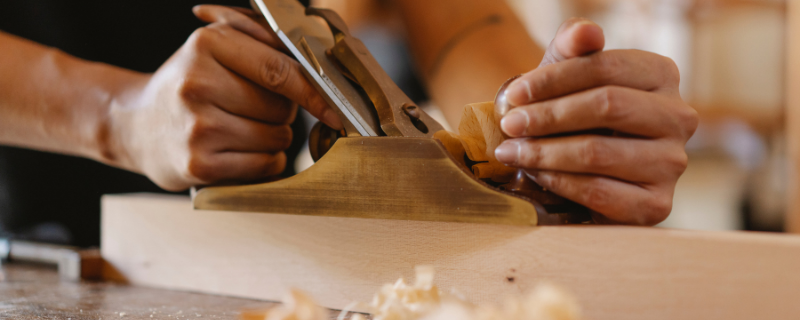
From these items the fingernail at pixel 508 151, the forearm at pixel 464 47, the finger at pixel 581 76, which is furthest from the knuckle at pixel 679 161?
Result: the forearm at pixel 464 47

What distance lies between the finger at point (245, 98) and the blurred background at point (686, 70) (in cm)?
92

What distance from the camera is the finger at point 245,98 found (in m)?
0.93

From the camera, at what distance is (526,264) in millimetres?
661

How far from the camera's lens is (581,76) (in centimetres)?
67

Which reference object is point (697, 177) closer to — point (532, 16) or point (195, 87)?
point (532, 16)

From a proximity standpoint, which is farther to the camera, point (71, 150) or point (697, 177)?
point (697, 177)

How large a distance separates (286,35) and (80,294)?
21.9 inches

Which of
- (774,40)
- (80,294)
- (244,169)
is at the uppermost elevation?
(774,40)

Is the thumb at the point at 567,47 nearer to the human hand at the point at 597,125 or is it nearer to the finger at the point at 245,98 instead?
the human hand at the point at 597,125

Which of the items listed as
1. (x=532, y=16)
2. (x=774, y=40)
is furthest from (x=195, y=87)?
(x=774, y=40)

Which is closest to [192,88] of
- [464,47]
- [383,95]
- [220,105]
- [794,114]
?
[220,105]

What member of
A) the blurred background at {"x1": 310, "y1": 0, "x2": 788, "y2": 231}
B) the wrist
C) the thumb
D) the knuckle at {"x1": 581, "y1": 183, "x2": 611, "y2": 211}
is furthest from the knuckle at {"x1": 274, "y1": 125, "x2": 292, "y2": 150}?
the blurred background at {"x1": 310, "y1": 0, "x2": 788, "y2": 231}

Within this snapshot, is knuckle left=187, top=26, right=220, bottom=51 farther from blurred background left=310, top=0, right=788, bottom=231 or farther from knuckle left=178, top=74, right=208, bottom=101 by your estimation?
blurred background left=310, top=0, right=788, bottom=231

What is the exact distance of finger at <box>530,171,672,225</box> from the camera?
68cm
